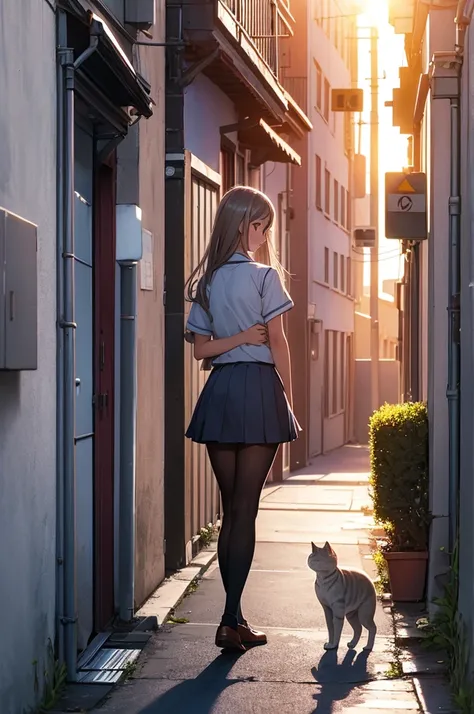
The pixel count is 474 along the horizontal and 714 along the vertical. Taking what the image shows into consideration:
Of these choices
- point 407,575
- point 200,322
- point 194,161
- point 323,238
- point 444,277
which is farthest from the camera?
point 323,238

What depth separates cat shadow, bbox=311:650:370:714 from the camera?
16.9 feet

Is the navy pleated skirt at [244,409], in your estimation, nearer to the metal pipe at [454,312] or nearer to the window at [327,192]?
the metal pipe at [454,312]

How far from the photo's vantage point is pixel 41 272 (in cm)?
477

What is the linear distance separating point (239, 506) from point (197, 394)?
387 centimetres

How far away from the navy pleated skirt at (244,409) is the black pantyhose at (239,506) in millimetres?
90

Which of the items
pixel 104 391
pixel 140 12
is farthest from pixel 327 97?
pixel 104 391

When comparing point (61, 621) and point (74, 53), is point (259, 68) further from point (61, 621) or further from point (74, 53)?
point (61, 621)

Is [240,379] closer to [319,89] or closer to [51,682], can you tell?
[51,682]

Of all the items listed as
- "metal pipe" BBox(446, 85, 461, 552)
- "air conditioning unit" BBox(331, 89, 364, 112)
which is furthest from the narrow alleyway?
"air conditioning unit" BBox(331, 89, 364, 112)

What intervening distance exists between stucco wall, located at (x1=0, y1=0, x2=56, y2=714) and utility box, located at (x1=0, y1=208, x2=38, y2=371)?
109 millimetres

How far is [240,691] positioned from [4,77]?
8.48ft

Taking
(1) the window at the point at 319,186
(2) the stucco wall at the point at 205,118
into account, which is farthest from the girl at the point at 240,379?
(1) the window at the point at 319,186

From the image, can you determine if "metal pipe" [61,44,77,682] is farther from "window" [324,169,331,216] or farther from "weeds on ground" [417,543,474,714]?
"window" [324,169,331,216]

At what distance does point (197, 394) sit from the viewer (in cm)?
970
